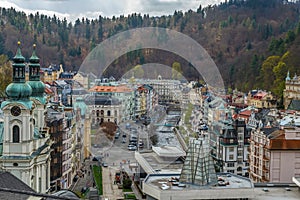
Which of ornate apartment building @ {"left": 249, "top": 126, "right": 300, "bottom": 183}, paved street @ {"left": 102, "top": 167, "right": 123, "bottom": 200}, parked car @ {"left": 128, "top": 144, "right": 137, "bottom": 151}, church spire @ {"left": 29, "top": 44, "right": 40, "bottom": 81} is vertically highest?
church spire @ {"left": 29, "top": 44, "right": 40, "bottom": 81}

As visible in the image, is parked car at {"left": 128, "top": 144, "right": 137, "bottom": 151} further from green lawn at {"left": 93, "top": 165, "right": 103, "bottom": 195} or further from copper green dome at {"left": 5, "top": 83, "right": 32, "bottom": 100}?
copper green dome at {"left": 5, "top": 83, "right": 32, "bottom": 100}

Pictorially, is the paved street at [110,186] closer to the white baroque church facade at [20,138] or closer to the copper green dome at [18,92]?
the white baroque church facade at [20,138]

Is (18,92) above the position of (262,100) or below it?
above

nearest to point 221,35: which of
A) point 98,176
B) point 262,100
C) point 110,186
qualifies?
point 262,100

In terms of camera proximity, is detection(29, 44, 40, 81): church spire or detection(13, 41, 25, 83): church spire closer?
detection(13, 41, 25, 83): church spire

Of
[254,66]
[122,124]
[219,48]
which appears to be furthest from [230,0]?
[122,124]

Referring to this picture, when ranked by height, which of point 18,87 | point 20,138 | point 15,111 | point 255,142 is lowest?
point 255,142

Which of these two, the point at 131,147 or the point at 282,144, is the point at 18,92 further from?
the point at 131,147

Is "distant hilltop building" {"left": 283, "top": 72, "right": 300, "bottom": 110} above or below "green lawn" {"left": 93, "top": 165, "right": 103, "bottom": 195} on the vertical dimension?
above

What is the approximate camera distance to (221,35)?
6206cm

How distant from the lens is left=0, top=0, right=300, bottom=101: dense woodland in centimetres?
4716

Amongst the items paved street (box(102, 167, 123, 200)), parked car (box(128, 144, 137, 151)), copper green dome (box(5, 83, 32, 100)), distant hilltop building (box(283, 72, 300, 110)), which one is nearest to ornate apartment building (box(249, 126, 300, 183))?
paved street (box(102, 167, 123, 200))

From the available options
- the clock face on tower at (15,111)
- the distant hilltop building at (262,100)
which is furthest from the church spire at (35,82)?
the distant hilltop building at (262,100)

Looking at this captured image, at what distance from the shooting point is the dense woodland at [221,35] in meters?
47.2
